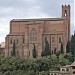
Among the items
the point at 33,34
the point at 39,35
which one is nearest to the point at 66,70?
the point at 39,35

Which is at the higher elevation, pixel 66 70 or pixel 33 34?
pixel 33 34

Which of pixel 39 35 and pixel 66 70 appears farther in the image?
pixel 39 35

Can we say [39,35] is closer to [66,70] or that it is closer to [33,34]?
[33,34]

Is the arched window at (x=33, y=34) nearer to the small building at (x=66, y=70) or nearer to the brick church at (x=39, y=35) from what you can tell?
the brick church at (x=39, y=35)

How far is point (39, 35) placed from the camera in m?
90.1

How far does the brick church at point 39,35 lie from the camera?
89562mm

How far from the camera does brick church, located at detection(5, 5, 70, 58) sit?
8956 cm

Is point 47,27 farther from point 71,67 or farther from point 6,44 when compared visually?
point 71,67

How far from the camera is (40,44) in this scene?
89.6 metres

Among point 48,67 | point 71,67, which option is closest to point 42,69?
point 48,67

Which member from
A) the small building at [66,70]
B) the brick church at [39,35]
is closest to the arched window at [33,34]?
the brick church at [39,35]

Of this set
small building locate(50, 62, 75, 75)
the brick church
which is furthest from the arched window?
small building locate(50, 62, 75, 75)

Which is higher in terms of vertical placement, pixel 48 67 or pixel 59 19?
pixel 59 19

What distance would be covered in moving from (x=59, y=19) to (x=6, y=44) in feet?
32.8
